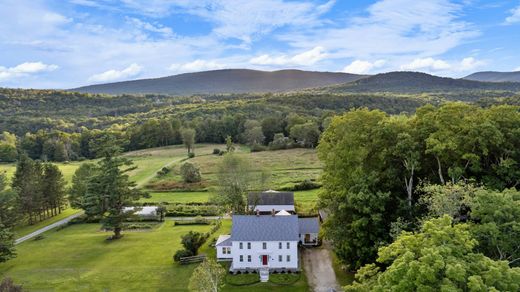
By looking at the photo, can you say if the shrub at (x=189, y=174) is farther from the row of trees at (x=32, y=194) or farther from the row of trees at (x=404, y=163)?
the row of trees at (x=404, y=163)

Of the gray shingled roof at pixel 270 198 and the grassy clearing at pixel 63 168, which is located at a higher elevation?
the gray shingled roof at pixel 270 198

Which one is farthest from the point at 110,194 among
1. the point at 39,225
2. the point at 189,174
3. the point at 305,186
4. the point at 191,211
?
the point at 305,186

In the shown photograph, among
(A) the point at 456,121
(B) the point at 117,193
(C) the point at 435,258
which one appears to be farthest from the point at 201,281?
(B) the point at 117,193

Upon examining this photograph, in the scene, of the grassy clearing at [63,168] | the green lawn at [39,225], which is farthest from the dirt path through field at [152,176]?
the grassy clearing at [63,168]

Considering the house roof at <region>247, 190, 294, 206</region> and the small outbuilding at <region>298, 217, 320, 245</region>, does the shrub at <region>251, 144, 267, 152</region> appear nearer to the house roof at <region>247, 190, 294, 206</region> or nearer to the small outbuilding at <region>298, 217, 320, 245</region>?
the house roof at <region>247, 190, 294, 206</region>

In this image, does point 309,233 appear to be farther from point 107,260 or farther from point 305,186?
point 305,186

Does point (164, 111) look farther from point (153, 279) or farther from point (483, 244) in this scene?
point (483, 244)
